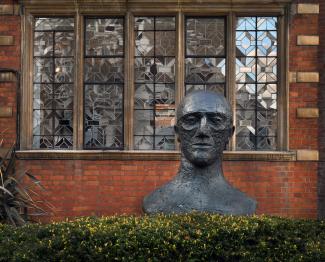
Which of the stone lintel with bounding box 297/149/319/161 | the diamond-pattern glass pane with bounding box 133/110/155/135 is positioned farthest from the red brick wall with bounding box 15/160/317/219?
the diamond-pattern glass pane with bounding box 133/110/155/135

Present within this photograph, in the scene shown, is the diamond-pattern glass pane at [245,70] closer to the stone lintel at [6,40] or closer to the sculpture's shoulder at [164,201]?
the stone lintel at [6,40]

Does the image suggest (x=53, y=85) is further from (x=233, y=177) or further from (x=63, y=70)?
(x=233, y=177)

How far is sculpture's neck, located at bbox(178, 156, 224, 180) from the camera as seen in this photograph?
595 centimetres

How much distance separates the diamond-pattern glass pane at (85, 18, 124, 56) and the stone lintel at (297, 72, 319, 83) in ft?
9.92

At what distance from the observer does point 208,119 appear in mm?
5883

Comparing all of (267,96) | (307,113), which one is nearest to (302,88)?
(307,113)

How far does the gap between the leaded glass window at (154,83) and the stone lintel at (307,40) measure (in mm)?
2108

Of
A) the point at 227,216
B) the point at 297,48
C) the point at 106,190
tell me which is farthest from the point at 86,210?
the point at 227,216

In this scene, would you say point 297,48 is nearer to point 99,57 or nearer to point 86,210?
point 99,57

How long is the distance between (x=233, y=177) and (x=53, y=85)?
11.4 feet

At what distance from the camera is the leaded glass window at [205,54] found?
10.9m

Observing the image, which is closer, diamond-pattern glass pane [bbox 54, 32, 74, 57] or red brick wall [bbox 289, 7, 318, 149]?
red brick wall [bbox 289, 7, 318, 149]

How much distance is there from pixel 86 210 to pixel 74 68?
7.94 ft

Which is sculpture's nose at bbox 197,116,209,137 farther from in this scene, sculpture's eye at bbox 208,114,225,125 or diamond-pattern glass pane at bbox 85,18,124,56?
A: diamond-pattern glass pane at bbox 85,18,124,56
